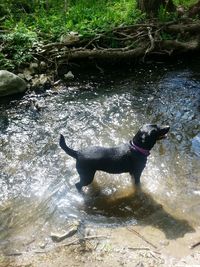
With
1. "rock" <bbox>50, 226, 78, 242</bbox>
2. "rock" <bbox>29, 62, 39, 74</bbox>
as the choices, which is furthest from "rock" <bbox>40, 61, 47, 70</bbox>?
"rock" <bbox>50, 226, 78, 242</bbox>

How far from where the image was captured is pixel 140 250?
4551 millimetres

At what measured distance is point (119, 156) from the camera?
5516mm

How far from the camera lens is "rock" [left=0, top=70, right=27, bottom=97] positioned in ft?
27.5

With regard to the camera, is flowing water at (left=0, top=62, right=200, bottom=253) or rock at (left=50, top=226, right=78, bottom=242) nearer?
rock at (left=50, top=226, right=78, bottom=242)

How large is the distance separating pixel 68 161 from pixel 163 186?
5.26ft

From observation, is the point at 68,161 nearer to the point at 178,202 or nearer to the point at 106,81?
the point at 178,202

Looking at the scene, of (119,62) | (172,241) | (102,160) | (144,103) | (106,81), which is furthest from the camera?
(119,62)

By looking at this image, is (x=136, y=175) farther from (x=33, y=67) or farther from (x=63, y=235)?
(x=33, y=67)

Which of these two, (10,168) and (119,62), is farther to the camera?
(119,62)

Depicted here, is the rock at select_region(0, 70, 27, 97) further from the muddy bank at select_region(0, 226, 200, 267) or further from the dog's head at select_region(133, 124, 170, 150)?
the muddy bank at select_region(0, 226, 200, 267)

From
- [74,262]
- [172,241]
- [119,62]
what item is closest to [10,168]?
[74,262]

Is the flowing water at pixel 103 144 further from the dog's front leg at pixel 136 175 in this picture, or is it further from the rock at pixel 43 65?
the rock at pixel 43 65

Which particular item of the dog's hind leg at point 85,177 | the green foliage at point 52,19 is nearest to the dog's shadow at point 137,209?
the dog's hind leg at point 85,177

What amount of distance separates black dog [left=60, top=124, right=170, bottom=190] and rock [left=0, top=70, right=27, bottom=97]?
3.63 metres
